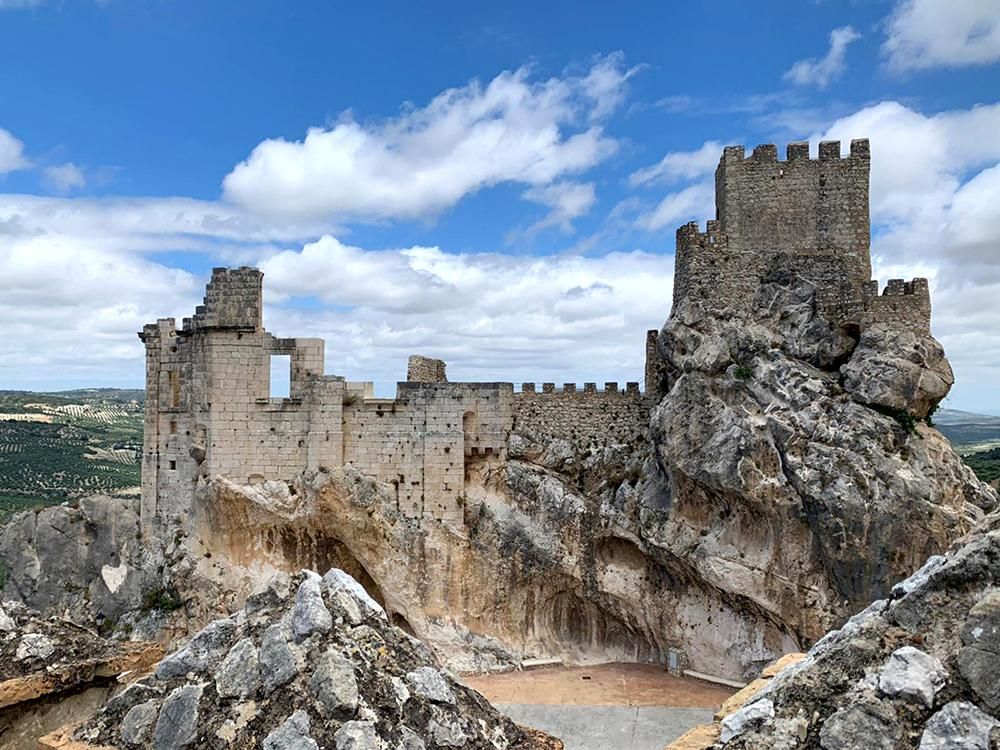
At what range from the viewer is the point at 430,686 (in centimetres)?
496

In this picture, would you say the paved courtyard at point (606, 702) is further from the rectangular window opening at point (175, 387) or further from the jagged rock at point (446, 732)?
the jagged rock at point (446, 732)

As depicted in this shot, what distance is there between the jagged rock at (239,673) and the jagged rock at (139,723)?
1.49 feet

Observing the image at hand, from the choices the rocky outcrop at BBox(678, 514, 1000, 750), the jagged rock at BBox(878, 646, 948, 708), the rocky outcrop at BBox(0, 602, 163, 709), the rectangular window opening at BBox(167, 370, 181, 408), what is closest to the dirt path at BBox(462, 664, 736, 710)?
the rectangular window opening at BBox(167, 370, 181, 408)

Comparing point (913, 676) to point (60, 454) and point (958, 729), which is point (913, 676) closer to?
point (958, 729)

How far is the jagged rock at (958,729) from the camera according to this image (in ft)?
12.2

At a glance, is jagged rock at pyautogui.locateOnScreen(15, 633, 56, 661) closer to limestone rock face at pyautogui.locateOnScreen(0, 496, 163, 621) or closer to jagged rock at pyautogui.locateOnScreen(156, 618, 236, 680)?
jagged rock at pyautogui.locateOnScreen(156, 618, 236, 680)

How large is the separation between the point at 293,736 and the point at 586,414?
1562 cm

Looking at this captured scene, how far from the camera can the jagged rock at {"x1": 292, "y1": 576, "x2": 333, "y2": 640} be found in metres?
5.11

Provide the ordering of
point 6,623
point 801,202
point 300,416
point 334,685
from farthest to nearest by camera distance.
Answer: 1. point 300,416
2. point 801,202
3. point 6,623
4. point 334,685

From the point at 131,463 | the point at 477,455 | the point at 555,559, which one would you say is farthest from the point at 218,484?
the point at 131,463

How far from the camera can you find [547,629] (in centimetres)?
1955

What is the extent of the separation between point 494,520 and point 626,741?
6.29 m

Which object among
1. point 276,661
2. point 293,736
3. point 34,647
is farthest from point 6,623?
point 293,736

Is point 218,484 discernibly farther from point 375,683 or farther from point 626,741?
point 375,683
